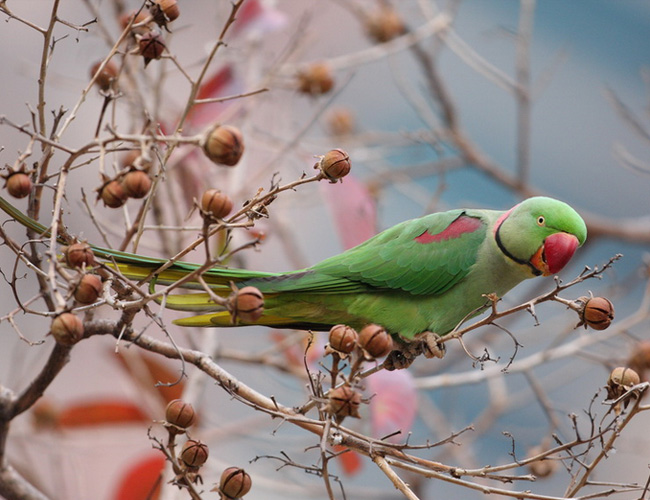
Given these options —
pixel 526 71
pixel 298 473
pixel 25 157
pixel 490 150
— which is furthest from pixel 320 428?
pixel 490 150

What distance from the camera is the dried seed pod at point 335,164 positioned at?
5.13ft

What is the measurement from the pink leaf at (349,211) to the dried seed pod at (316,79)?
29.1 inches

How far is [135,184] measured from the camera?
147 centimetres

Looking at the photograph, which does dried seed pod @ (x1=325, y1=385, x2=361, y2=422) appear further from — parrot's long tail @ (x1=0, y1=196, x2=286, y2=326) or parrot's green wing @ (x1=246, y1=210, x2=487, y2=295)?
parrot's green wing @ (x1=246, y1=210, x2=487, y2=295)

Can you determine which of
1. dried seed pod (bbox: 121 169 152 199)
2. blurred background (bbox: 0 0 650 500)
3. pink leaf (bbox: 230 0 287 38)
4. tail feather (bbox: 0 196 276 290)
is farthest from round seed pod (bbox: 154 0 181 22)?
pink leaf (bbox: 230 0 287 38)

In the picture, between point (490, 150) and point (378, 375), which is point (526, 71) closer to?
point (378, 375)

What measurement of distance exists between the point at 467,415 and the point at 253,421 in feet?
8.10

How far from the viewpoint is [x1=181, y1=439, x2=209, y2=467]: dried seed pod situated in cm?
157

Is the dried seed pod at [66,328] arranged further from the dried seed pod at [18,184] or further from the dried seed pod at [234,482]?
the dried seed pod at [234,482]

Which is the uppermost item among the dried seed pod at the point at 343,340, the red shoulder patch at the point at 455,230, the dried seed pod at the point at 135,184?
the red shoulder patch at the point at 455,230

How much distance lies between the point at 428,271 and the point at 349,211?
0.39m

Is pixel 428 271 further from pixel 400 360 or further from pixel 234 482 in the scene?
pixel 234 482

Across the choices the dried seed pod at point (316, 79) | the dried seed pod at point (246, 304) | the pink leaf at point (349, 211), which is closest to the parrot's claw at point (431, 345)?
the pink leaf at point (349, 211)

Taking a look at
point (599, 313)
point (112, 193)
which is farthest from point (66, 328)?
point (599, 313)
